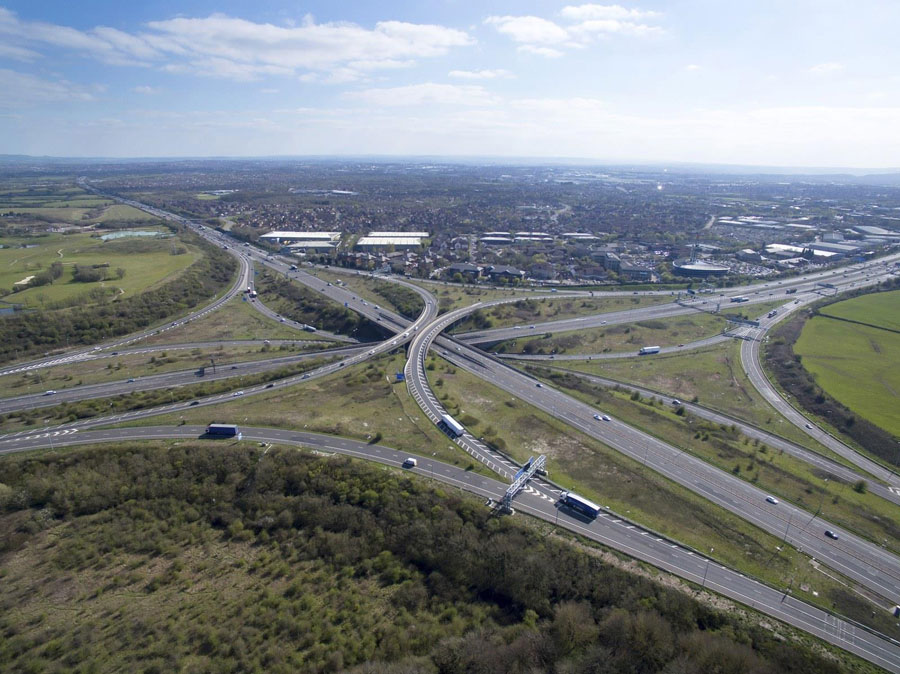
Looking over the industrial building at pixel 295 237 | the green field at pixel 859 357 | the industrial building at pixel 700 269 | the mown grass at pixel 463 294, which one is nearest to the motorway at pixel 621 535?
the green field at pixel 859 357

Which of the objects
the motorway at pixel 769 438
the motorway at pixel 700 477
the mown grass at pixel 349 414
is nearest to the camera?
the motorway at pixel 700 477

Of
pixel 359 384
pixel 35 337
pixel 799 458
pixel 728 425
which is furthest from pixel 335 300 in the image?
pixel 799 458

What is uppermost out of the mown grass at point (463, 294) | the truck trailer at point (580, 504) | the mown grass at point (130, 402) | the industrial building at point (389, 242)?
the industrial building at point (389, 242)

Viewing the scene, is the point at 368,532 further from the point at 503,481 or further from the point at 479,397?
the point at 479,397

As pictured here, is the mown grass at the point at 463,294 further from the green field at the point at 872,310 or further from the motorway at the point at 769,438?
the green field at the point at 872,310

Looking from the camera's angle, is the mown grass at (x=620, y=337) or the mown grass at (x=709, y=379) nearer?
the mown grass at (x=709, y=379)

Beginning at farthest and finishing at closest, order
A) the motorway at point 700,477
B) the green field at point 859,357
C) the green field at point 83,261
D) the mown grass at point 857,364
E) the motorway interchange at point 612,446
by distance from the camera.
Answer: the green field at point 83,261
the green field at point 859,357
the mown grass at point 857,364
the motorway at point 700,477
the motorway interchange at point 612,446

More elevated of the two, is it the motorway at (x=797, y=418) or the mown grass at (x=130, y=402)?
the mown grass at (x=130, y=402)
